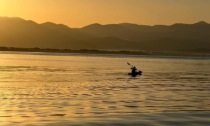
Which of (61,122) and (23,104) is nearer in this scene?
(61,122)

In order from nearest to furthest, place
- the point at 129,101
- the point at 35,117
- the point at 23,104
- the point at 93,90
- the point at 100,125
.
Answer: the point at 100,125
the point at 35,117
the point at 23,104
the point at 129,101
the point at 93,90

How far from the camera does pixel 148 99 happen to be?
3453 cm

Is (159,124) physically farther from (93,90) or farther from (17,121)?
(93,90)

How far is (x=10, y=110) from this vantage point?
26922 mm

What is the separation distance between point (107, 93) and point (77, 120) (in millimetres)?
14468

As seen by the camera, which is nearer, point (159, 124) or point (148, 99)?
point (159, 124)

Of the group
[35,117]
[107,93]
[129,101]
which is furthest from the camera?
[107,93]

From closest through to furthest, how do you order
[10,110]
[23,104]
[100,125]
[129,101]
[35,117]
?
[100,125], [35,117], [10,110], [23,104], [129,101]

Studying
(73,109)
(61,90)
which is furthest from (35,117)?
(61,90)

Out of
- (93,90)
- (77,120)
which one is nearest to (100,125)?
(77,120)

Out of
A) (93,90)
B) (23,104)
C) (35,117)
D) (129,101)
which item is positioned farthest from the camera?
(93,90)

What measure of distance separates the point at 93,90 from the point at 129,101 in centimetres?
859

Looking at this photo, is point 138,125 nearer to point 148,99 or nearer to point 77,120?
point 77,120

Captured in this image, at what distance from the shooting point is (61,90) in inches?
1588
